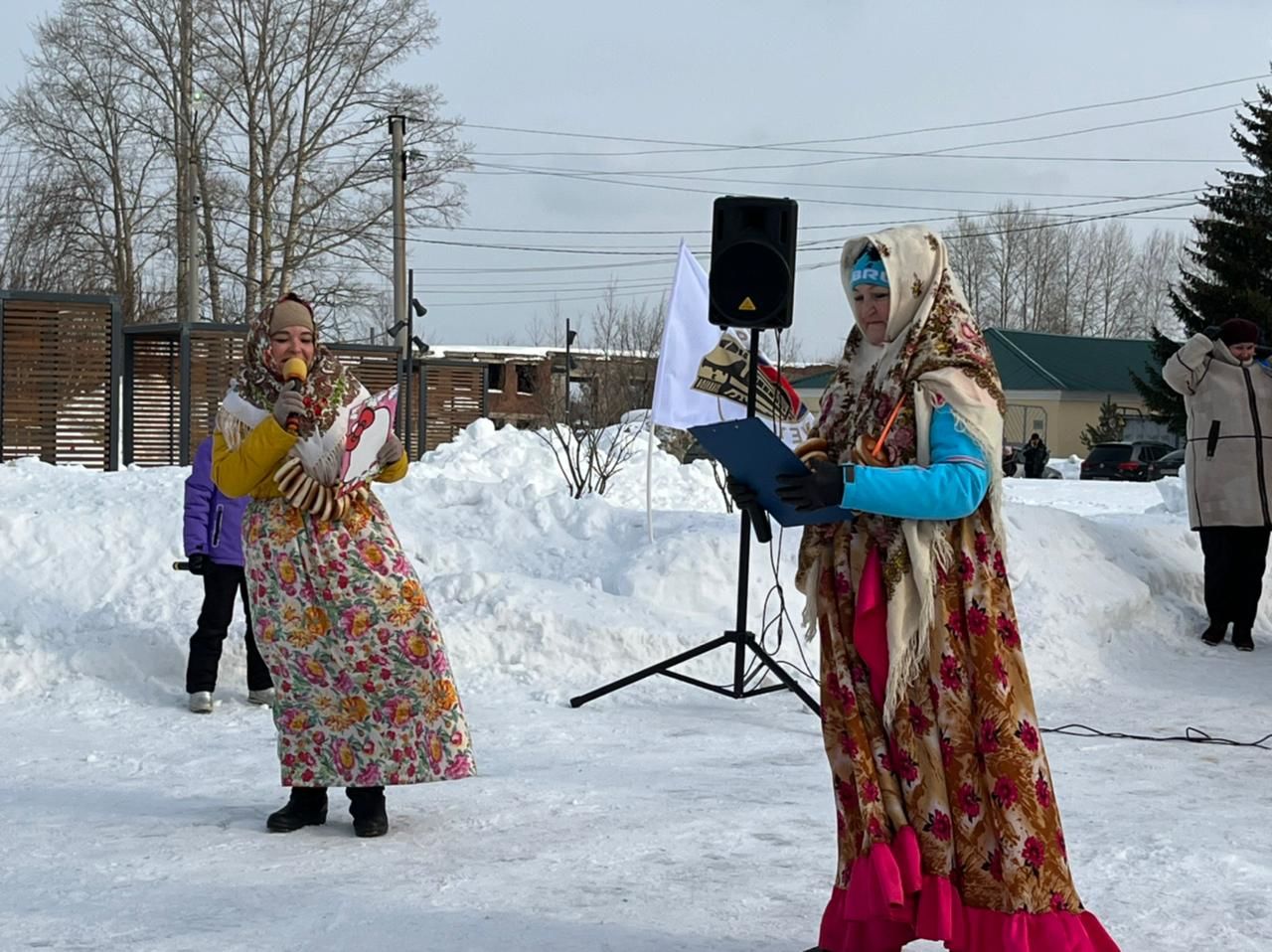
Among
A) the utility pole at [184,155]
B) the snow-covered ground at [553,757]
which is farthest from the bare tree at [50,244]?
the snow-covered ground at [553,757]

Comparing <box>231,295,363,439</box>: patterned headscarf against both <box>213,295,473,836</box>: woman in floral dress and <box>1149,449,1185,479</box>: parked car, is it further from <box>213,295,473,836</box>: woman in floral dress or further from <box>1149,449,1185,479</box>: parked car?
<box>1149,449,1185,479</box>: parked car

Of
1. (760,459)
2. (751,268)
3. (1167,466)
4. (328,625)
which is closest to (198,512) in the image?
(328,625)

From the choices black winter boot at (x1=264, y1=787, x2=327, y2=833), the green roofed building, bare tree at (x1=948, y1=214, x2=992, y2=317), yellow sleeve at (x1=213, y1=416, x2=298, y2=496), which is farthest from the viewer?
bare tree at (x1=948, y1=214, x2=992, y2=317)

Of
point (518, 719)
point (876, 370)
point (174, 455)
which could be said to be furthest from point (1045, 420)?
point (876, 370)

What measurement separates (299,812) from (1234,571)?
21.9ft

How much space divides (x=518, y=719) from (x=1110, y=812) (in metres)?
3.01

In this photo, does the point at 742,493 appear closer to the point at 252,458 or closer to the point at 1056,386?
the point at 252,458

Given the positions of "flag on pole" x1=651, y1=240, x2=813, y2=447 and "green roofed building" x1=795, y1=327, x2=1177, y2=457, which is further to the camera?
"green roofed building" x1=795, y1=327, x2=1177, y2=457

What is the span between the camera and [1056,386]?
52.4 metres

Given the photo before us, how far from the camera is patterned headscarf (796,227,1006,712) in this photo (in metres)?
3.35

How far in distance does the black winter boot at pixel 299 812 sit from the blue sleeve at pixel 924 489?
8.65 ft

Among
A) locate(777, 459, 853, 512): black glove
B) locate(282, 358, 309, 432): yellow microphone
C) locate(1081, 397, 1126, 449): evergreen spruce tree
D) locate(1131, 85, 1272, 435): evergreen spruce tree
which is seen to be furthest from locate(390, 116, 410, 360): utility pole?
locate(777, 459, 853, 512): black glove

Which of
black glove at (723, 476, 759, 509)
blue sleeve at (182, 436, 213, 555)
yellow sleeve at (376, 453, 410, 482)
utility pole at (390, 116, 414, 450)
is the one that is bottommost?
blue sleeve at (182, 436, 213, 555)

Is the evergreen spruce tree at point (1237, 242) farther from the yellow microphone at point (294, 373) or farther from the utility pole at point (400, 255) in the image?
the yellow microphone at point (294, 373)
